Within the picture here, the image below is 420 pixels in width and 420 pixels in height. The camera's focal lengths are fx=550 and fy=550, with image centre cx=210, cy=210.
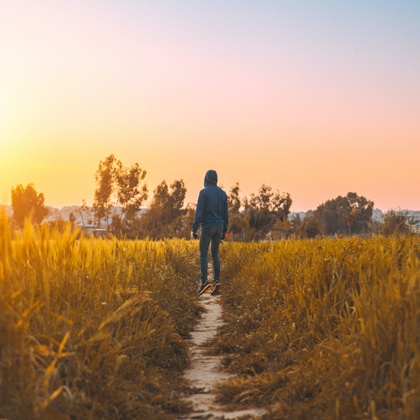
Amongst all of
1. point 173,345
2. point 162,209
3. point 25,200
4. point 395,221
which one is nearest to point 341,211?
point 162,209

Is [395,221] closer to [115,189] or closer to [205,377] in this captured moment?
[205,377]

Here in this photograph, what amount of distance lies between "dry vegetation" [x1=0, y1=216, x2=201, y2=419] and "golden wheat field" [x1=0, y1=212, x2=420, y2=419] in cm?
1

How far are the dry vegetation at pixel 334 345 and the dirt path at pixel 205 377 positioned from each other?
169mm

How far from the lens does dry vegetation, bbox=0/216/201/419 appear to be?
350cm

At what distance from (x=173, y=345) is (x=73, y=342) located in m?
2.56

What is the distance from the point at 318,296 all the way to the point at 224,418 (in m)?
2.61

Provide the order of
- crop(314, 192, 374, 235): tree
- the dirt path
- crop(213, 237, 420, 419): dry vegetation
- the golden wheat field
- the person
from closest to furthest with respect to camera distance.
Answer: the golden wheat field, crop(213, 237, 420, 419): dry vegetation, the dirt path, the person, crop(314, 192, 374, 235): tree

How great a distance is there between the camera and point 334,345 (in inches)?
190

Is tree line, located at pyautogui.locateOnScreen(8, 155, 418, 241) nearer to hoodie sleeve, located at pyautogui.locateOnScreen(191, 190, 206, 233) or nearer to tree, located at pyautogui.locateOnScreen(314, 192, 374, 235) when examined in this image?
tree, located at pyautogui.locateOnScreen(314, 192, 374, 235)

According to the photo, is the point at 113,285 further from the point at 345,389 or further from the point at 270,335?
the point at 345,389

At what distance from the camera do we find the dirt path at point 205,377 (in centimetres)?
457

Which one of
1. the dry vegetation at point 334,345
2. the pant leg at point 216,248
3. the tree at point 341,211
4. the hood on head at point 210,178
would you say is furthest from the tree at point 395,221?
the tree at point 341,211

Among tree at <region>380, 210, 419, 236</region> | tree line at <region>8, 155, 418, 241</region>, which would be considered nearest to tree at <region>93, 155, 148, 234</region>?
tree line at <region>8, 155, 418, 241</region>

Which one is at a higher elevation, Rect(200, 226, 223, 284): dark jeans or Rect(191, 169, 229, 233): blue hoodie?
Rect(191, 169, 229, 233): blue hoodie
